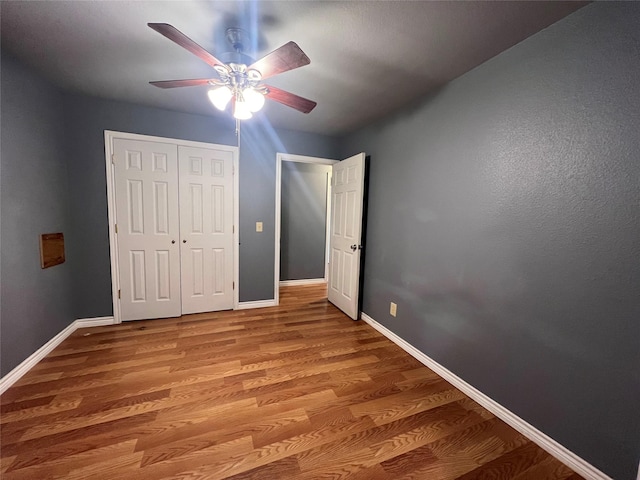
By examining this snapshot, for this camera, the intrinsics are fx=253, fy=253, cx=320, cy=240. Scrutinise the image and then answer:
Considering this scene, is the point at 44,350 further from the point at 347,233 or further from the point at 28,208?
the point at 347,233

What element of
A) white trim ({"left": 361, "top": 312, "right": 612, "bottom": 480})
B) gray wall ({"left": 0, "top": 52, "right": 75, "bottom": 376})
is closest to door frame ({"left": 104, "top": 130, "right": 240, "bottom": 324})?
gray wall ({"left": 0, "top": 52, "right": 75, "bottom": 376})

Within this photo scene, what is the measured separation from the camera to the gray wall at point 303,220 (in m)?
4.45

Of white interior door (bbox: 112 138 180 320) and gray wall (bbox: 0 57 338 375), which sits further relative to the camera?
white interior door (bbox: 112 138 180 320)

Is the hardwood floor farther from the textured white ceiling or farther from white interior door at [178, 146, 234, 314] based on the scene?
the textured white ceiling

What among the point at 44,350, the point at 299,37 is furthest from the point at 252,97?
the point at 44,350

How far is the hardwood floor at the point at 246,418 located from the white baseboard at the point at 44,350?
52 millimetres

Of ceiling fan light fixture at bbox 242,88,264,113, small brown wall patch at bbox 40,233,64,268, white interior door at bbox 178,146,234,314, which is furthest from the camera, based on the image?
white interior door at bbox 178,146,234,314

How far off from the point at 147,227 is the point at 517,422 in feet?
12.1

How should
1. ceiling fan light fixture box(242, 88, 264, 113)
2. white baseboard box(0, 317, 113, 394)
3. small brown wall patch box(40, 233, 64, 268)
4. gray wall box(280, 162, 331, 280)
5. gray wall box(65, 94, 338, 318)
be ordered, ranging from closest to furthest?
ceiling fan light fixture box(242, 88, 264, 113), white baseboard box(0, 317, 113, 394), small brown wall patch box(40, 233, 64, 268), gray wall box(65, 94, 338, 318), gray wall box(280, 162, 331, 280)

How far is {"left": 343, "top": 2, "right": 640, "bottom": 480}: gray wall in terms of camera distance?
3.92ft

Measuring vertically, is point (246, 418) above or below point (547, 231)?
below

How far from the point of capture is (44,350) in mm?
2186

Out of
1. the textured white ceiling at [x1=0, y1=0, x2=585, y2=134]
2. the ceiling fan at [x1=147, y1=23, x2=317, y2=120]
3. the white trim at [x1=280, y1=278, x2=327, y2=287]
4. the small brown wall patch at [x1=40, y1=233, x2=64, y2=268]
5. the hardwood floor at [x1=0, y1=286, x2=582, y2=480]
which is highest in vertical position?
the textured white ceiling at [x1=0, y1=0, x2=585, y2=134]

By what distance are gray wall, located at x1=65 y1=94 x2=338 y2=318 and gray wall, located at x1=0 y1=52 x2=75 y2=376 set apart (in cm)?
13
